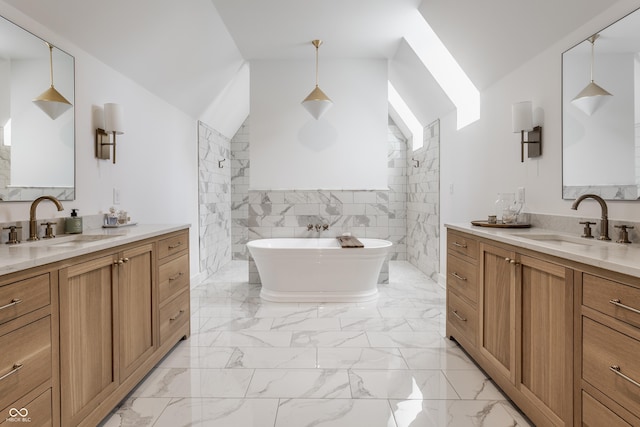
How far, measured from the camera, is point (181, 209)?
14.9 feet

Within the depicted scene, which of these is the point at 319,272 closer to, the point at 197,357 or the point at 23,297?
the point at 197,357

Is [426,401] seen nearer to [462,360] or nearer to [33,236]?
[462,360]

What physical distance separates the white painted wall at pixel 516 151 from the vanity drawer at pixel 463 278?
680 millimetres

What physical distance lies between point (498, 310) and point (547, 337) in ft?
1.53

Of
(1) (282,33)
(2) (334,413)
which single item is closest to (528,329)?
(2) (334,413)

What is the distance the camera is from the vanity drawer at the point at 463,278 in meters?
2.44

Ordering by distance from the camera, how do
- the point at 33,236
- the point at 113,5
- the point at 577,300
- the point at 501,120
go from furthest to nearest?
the point at 501,120, the point at 113,5, the point at 33,236, the point at 577,300

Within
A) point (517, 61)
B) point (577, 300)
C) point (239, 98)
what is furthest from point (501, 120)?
point (239, 98)

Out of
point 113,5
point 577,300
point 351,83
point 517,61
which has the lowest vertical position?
point 577,300

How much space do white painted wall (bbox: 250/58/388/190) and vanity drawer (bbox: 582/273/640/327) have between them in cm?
365

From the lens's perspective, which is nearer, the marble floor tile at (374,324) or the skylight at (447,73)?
the marble floor tile at (374,324)

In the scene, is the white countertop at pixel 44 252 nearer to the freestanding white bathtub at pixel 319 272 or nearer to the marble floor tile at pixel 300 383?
the marble floor tile at pixel 300 383

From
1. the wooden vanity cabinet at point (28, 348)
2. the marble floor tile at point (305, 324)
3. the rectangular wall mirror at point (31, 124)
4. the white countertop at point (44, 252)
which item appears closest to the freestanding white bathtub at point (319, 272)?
the marble floor tile at point (305, 324)

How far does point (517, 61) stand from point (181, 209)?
3.77 meters
